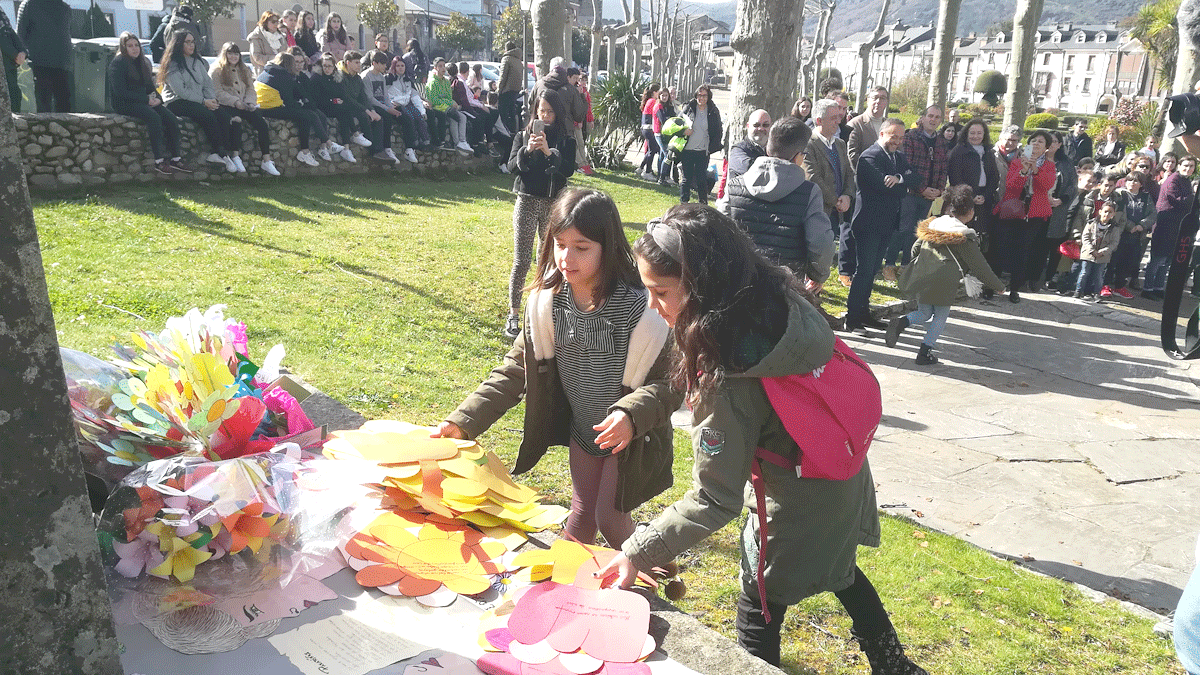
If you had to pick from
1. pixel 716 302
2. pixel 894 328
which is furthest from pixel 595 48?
pixel 716 302

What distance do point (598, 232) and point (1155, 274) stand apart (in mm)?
9976

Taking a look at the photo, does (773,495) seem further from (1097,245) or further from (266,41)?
(266,41)

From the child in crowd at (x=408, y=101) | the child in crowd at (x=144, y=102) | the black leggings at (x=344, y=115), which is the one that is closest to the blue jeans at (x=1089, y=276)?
the child in crowd at (x=408, y=101)

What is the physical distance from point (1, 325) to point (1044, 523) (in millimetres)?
4534

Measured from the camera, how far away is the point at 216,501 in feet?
7.36

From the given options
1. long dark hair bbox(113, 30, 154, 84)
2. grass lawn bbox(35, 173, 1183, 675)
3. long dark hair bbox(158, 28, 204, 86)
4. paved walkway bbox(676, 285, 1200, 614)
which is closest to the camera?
grass lawn bbox(35, 173, 1183, 675)

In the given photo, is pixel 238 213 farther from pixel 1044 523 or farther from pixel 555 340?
pixel 1044 523

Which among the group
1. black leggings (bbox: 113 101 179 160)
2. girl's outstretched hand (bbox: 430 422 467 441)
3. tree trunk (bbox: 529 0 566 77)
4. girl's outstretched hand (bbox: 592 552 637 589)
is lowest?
girl's outstretched hand (bbox: 592 552 637 589)

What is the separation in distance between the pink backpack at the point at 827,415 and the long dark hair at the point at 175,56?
9.62m

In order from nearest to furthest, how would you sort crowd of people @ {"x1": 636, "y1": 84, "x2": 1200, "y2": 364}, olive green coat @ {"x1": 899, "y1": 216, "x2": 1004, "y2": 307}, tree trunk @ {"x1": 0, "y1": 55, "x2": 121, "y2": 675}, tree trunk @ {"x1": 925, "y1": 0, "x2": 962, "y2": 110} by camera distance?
1. tree trunk @ {"x1": 0, "y1": 55, "x2": 121, "y2": 675}
2. crowd of people @ {"x1": 636, "y1": 84, "x2": 1200, "y2": 364}
3. olive green coat @ {"x1": 899, "y1": 216, "x2": 1004, "y2": 307}
4. tree trunk @ {"x1": 925, "y1": 0, "x2": 962, "y2": 110}

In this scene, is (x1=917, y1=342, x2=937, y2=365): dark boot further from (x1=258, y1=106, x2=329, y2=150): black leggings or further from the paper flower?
(x1=258, y1=106, x2=329, y2=150): black leggings

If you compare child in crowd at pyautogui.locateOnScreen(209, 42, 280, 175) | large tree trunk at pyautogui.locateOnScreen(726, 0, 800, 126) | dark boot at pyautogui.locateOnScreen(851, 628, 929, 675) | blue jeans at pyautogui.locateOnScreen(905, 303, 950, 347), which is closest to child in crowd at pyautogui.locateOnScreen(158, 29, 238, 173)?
child in crowd at pyautogui.locateOnScreen(209, 42, 280, 175)

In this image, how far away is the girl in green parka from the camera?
216 centimetres

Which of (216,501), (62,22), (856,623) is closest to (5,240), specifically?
(216,501)
